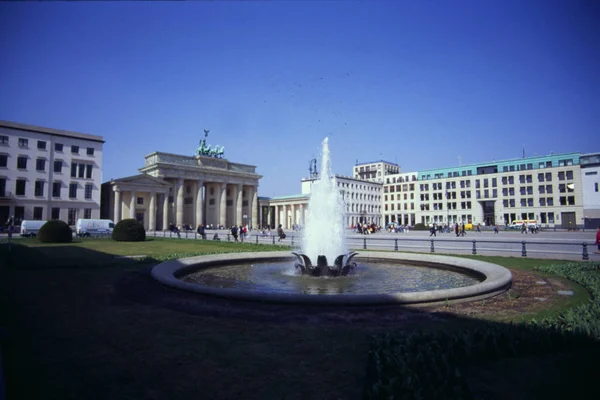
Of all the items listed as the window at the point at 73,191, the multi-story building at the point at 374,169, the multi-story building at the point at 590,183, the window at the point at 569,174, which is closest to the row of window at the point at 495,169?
the window at the point at 569,174

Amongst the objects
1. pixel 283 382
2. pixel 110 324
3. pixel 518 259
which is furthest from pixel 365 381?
pixel 518 259

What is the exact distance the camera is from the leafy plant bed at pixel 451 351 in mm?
3697

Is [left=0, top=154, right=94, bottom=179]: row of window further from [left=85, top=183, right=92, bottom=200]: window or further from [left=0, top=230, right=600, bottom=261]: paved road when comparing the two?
[left=0, top=230, right=600, bottom=261]: paved road

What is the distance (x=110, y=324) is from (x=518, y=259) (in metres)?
18.3

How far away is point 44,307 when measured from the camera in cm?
823

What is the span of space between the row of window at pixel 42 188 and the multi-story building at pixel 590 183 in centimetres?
10196

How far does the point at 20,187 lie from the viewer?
57.2 meters

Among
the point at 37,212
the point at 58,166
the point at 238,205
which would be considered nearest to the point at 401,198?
the point at 238,205

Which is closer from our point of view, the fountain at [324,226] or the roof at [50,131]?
the fountain at [324,226]

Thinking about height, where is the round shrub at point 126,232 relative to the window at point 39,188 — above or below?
below

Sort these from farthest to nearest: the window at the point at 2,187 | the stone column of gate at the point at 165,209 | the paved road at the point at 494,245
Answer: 1. the stone column of gate at the point at 165,209
2. the window at the point at 2,187
3. the paved road at the point at 494,245

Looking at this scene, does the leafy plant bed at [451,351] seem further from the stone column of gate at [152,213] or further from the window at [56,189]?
the stone column of gate at [152,213]

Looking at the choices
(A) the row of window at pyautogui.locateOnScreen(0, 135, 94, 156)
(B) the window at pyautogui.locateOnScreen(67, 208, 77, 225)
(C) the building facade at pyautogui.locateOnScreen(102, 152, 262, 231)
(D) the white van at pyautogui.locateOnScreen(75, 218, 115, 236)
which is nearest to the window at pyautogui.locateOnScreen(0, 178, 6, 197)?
(A) the row of window at pyautogui.locateOnScreen(0, 135, 94, 156)

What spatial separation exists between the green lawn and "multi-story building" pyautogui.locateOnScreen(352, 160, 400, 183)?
405 feet
